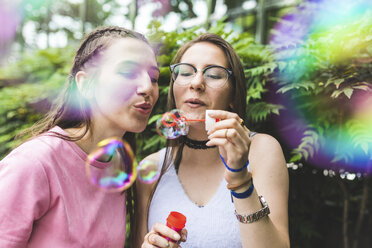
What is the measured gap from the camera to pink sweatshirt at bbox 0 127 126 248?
1.22 meters

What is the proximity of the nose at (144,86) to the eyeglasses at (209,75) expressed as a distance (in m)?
0.34

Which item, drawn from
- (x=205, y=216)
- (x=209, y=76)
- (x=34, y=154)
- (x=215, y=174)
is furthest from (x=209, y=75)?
(x=34, y=154)

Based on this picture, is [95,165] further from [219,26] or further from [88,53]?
[219,26]

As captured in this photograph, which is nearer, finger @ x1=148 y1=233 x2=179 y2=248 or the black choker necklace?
finger @ x1=148 y1=233 x2=179 y2=248

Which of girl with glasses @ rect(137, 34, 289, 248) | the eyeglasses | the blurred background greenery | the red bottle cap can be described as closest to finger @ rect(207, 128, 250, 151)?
girl with glasses @ rect(137, 34, 289, 248)

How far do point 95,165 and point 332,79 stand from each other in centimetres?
183

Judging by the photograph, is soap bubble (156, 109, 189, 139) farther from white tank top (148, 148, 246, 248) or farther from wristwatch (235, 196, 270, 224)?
wristwatch (235, 196, 270, 224)

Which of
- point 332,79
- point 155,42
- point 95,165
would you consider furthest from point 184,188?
point 155,42

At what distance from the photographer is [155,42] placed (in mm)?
2902

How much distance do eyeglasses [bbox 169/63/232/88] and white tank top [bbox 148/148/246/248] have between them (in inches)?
25.9

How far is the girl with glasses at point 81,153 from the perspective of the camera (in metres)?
1.25

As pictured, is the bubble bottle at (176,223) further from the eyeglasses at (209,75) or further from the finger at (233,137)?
the eyeglasses at (209,75)

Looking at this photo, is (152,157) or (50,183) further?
(152,157)

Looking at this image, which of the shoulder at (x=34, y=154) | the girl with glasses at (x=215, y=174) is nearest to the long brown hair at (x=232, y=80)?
the girl with glasses at (x=215, y=174)
